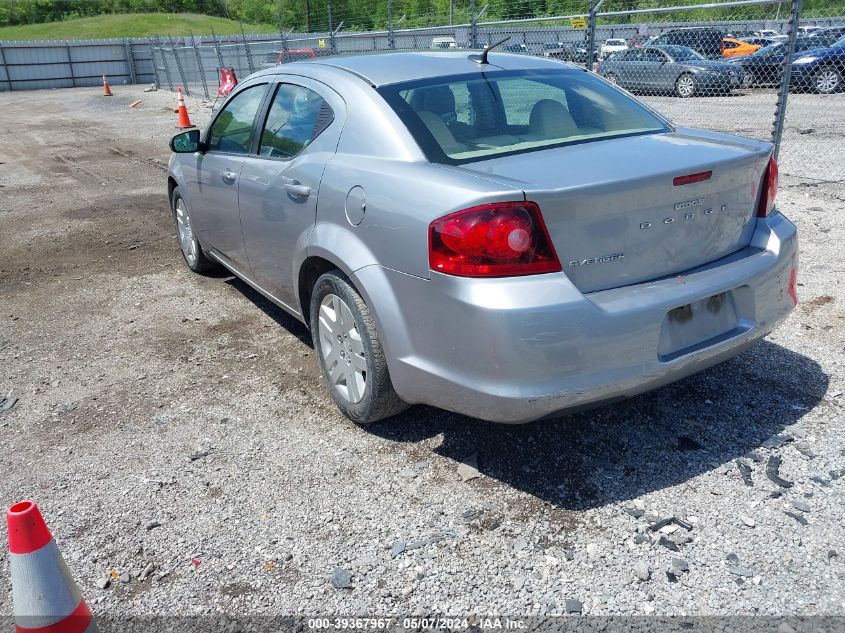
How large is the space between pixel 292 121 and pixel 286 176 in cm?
39

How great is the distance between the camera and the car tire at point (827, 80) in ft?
55.7

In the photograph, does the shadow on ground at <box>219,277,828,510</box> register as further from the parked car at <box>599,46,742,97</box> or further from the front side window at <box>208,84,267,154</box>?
the parked car at <box>599,46,742,97</box>

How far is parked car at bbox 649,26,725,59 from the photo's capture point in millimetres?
14398

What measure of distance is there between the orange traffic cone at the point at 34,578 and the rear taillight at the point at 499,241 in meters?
1.60

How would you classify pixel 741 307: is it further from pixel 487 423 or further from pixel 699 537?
pixel 487 423

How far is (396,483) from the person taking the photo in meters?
3.10

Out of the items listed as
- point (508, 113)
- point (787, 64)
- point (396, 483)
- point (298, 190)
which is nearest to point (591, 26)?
point (787, 64)

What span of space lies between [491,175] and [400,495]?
1.38 metres

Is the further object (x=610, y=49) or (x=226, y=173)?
(x=610, y=49)

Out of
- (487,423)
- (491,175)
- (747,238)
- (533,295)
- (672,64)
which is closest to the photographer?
(533,295)

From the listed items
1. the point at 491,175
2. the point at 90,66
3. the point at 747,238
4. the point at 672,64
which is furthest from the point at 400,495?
the point at 90,66

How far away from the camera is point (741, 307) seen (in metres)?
3.06

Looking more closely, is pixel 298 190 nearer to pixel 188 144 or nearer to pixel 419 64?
pixel 419 64

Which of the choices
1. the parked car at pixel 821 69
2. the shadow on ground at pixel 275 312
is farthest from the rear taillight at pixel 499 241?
the parked car at pixel 821 69
